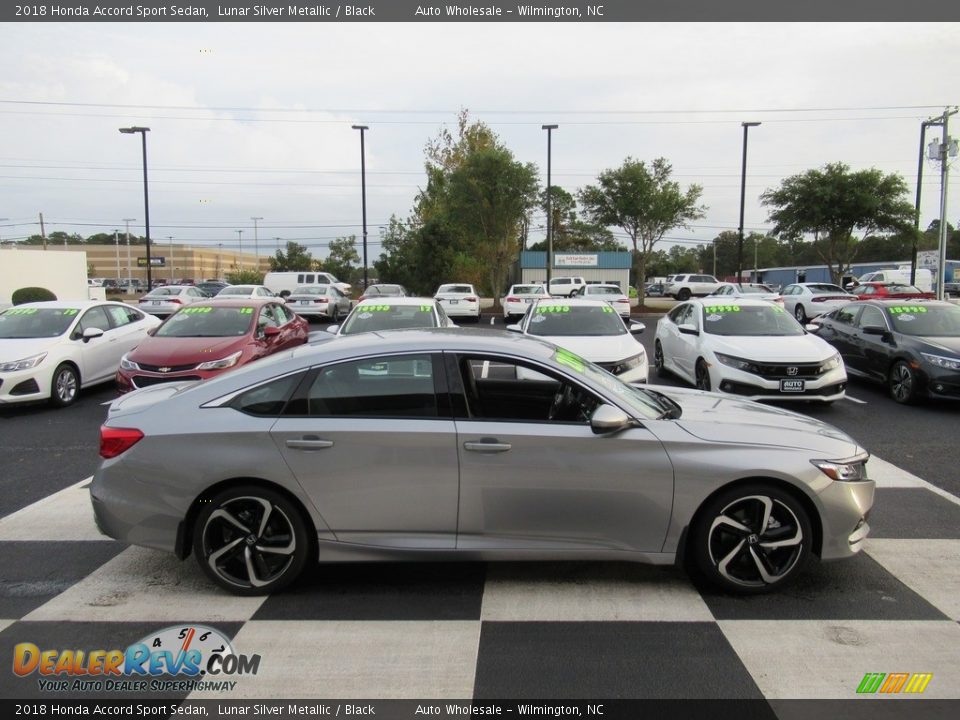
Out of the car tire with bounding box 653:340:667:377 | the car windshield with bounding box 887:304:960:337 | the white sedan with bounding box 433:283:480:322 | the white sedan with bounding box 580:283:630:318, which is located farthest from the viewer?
the white sedan with bounding box 433:283:480:322

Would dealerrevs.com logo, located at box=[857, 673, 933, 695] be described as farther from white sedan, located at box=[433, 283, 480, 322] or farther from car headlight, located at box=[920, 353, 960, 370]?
white sedan, located at box=[433, 283, 480, 322]

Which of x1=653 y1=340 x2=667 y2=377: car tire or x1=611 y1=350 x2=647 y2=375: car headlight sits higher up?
x1=611 y1=350 x2=647 y2=375: car headlight

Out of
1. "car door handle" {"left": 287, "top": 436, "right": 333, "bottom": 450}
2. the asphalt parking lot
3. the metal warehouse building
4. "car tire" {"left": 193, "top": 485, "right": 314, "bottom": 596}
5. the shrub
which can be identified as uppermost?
the metal warehouse building

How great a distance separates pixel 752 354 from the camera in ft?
28.7

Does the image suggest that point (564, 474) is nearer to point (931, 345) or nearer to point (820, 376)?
point (820, 376)

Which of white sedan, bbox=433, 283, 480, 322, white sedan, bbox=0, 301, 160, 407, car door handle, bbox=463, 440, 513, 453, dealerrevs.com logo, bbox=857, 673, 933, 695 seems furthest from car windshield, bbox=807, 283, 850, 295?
car door handle, bbox=463, 440, 513, 453

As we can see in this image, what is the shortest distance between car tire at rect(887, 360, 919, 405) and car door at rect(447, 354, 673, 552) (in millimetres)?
7509

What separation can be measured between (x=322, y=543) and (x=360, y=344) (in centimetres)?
121

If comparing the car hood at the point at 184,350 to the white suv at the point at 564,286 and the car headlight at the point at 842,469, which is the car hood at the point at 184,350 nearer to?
the car headlight at the point at 842,469

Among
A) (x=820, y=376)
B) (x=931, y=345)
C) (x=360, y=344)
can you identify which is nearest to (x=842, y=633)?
(x=360, y=344)

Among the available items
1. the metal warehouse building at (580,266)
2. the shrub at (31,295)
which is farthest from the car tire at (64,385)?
the metal warehouse building at (580,266)

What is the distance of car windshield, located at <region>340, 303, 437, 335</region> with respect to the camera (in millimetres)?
10078

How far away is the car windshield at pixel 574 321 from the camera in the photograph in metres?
9.85

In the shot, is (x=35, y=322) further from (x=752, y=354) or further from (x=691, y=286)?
(x=691, y=286)
